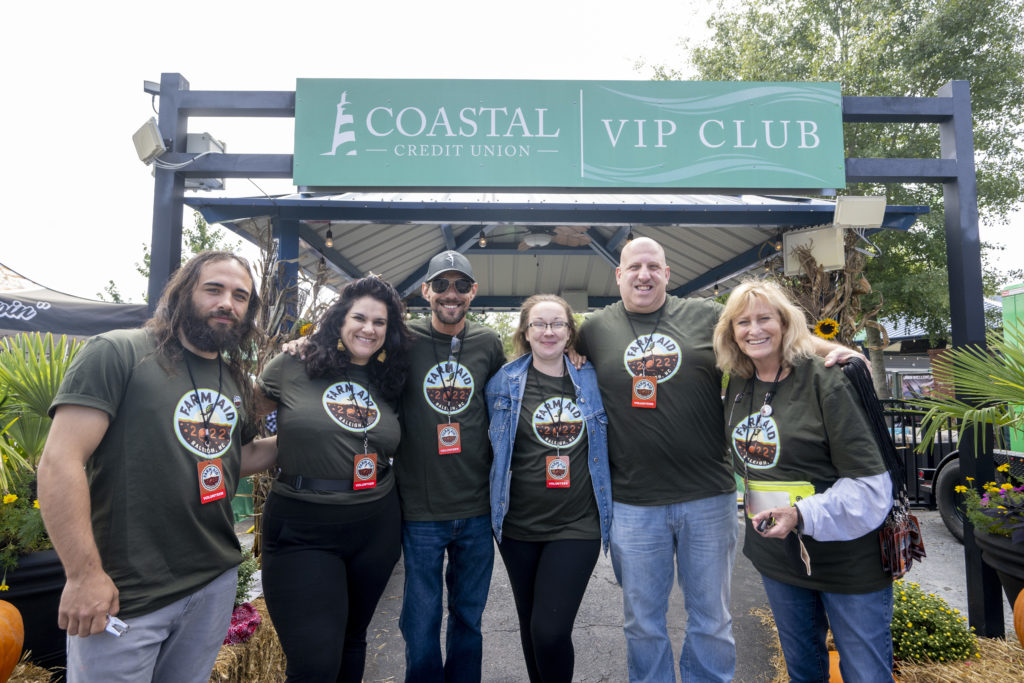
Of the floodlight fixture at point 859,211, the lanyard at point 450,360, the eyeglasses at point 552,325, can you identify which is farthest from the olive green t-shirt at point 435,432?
the floodlight fixture at point 859,211

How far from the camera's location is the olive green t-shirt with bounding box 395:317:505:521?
2.64m

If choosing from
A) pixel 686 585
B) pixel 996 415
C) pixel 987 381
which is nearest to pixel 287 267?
pixel 686 585

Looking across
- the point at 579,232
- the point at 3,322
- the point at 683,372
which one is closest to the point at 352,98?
the point at 683,372

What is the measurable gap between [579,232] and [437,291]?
4042 mm

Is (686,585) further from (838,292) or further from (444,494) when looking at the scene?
(838,292)

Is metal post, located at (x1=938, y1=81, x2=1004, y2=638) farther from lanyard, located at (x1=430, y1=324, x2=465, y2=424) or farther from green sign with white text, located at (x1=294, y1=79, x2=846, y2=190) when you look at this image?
lanyard, located at (x1=430, y1=324, x2=465, y2=424)

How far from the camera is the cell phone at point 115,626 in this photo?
1.65 metres

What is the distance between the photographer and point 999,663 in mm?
3080

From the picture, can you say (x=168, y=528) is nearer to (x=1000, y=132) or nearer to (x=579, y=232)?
(x=579, y=232)

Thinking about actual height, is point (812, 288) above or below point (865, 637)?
above

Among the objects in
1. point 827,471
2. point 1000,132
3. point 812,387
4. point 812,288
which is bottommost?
point 827,471

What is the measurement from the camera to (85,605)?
5.29ft

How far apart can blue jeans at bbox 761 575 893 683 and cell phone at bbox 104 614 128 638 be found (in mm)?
2270

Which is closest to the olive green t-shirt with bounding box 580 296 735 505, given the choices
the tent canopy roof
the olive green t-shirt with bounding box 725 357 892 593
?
the olive green t-shirt with bounding box 725 357 892 593
